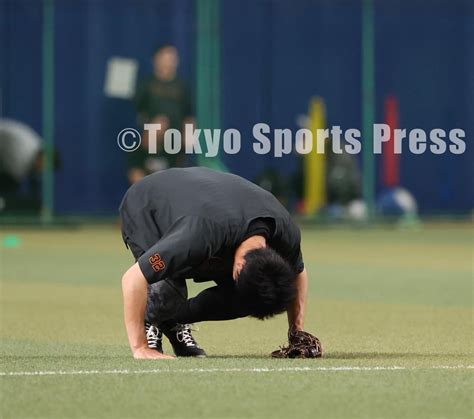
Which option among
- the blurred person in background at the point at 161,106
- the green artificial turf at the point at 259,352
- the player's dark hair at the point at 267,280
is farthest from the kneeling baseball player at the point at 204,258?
the blurred person in background at the point at 161,106

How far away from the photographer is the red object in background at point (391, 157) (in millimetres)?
23750

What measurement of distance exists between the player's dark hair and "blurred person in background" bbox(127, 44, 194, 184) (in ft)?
50.6

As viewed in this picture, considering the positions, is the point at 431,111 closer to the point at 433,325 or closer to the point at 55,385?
the point at 433,325

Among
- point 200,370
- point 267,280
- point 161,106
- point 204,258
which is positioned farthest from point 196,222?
point 161,106

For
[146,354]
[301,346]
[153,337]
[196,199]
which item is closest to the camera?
[196,199]

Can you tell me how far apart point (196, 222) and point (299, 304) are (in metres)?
0.91

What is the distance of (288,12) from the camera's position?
23.7m

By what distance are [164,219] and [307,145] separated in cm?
1583

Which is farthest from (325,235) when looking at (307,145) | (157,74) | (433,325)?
(433,325)

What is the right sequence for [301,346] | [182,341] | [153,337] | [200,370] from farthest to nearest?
[182,341] < [153,337] < [301,346] < [200,370]

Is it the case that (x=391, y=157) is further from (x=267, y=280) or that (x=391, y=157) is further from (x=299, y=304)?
(x=267, y=280)

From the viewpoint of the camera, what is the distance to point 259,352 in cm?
896

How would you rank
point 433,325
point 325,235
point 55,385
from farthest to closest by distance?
point 325,235
point 433,325
point 55,385

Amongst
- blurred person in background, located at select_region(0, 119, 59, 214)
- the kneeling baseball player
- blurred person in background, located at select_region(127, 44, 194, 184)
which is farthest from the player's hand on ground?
blurred person in background, located at select_region(0, 119, 59, 214)
